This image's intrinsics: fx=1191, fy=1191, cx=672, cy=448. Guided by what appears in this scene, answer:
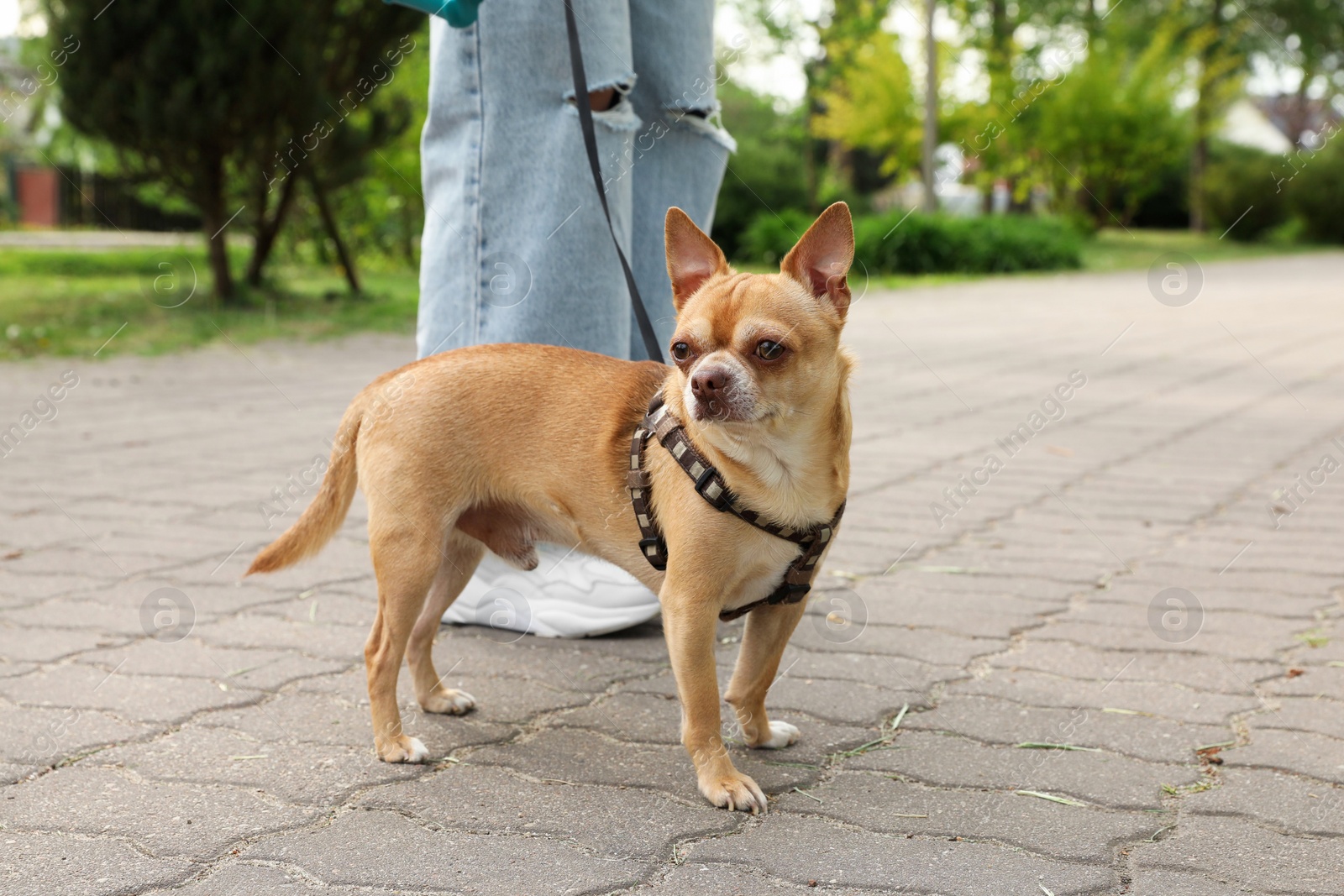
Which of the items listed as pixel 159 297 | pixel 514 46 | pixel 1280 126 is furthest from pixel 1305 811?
pixel 1280 126

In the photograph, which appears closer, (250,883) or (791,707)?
(250,883)

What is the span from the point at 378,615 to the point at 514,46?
159cm

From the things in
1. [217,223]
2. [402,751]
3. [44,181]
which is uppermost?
[402,751]

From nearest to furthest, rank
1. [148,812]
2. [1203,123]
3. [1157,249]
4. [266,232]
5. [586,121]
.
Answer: [148,812]
[586,121]
[266,232]
[1157,249]
[1203,123]

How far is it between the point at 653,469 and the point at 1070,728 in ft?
4.03

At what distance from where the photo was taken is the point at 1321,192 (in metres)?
33.8

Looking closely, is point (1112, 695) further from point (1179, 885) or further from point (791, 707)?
point (1179, 885)

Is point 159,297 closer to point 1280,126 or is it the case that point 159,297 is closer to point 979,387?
point 979,387

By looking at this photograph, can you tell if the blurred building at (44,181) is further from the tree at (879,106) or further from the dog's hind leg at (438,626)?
the tree at (879,106)

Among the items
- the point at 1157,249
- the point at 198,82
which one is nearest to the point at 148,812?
the point at 198,82

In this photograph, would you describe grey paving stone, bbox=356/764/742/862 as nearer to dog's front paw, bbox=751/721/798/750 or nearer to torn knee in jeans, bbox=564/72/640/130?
dog's front paw, bbox=751/721/798/750

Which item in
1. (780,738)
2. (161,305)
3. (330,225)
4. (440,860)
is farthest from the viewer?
(330,225)

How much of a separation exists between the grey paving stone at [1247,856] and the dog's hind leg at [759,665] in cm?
86

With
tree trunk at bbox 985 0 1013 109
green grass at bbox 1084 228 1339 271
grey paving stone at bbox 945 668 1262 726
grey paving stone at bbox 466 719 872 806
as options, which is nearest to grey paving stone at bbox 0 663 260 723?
grey paving stone at bbox 466 719 872 806
